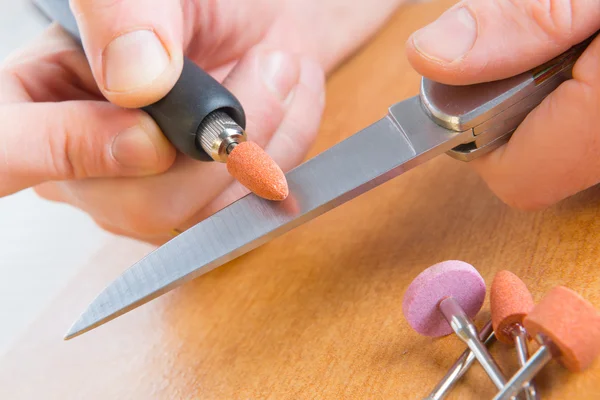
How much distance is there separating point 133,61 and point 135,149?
11cm

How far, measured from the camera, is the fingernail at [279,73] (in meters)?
0.93

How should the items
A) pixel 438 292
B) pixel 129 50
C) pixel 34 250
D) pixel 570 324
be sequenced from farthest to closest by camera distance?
1. pixel 34 250
2. pixel 129 50
3. pixel 438 292
4. pixel 570 324

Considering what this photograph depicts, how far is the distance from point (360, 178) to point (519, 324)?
21 cm

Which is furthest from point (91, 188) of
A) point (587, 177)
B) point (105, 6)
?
point (587, 177)

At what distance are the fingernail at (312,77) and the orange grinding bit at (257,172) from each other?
1.41 feet

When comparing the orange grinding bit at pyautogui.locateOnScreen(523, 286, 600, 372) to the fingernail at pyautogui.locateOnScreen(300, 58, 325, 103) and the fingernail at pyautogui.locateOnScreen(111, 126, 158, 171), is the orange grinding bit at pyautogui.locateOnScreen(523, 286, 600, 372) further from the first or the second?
the fingernail at pyautogui.locateOnScreen(300, 58, 325, 103)

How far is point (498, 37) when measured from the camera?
1.96 feet

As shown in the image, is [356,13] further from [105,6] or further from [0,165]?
[0,165]

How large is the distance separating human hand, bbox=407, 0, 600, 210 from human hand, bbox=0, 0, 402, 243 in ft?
1.00

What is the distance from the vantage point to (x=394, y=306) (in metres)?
0.68

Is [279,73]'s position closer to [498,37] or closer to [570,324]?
[498,37]

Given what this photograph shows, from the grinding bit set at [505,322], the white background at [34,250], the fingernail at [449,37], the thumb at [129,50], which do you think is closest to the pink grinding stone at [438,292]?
the grinding bit set at [505,322]

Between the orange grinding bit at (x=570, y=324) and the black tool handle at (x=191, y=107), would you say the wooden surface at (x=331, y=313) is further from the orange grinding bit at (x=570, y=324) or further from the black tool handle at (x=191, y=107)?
the black tool handle at (x=191, y=107)

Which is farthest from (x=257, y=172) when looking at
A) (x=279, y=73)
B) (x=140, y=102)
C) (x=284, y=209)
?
(x=279, y=73)
